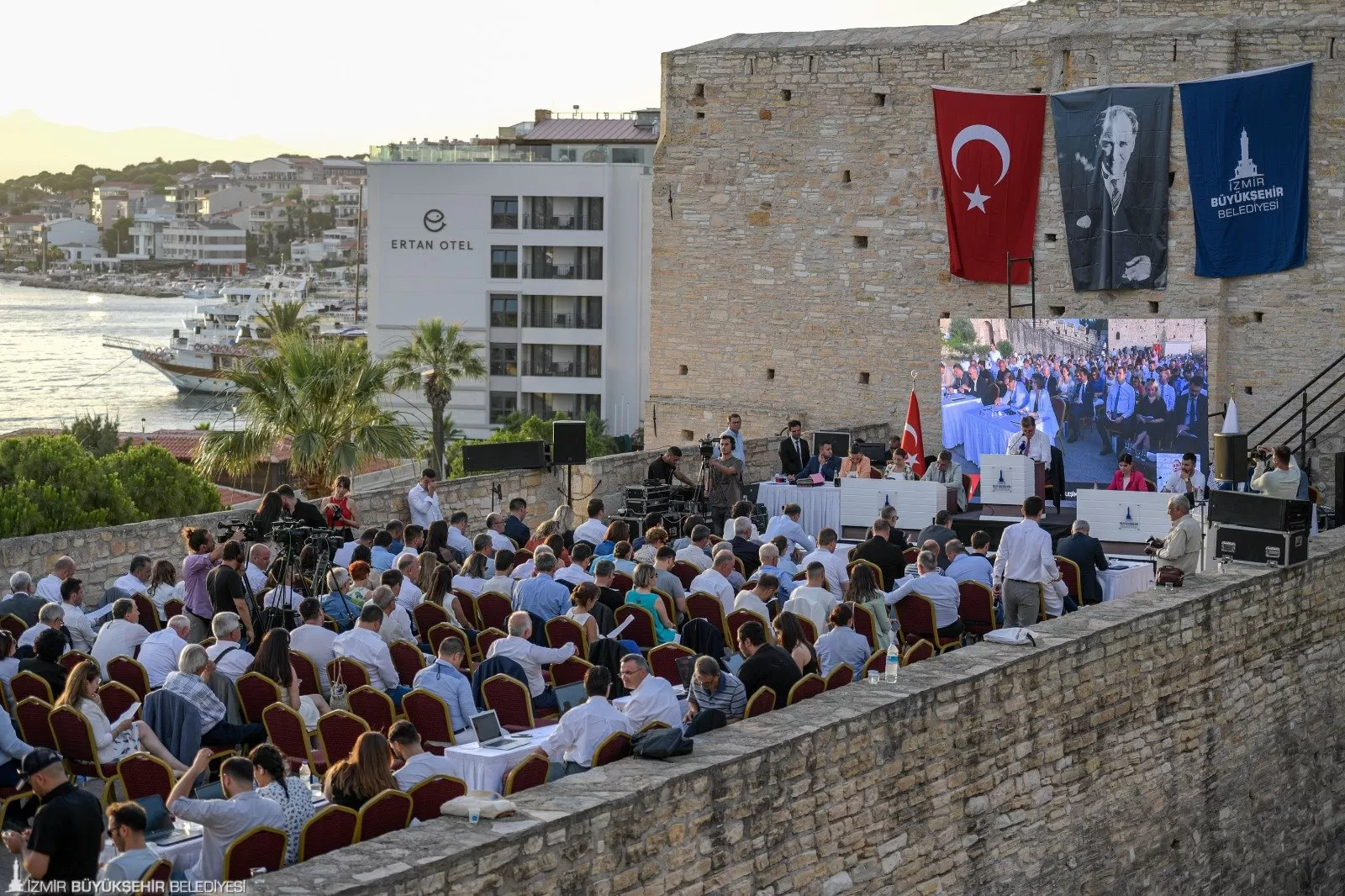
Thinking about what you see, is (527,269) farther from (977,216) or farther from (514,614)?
(514,614)

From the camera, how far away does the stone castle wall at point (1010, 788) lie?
7180mm

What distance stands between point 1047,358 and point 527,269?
48.1m

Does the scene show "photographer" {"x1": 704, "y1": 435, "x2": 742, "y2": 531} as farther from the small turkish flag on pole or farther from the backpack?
the backpack

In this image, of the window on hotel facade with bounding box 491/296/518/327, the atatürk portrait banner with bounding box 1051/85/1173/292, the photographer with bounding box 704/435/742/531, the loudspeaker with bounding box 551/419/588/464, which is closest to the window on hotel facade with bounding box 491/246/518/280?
the window on hotel facade with bounding box 491/296/518/327

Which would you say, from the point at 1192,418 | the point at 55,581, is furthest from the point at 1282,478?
the point at 55,581

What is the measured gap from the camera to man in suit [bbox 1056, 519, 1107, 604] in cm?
1281

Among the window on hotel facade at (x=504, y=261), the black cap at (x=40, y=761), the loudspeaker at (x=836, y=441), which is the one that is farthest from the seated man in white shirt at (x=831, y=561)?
Result: the window on hotel facade at (x=504, y=261)

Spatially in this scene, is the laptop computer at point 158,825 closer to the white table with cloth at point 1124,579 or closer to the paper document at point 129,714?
the paper document at point 129,714

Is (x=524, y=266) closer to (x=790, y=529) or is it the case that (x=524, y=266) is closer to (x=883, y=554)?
(x=790, y=529)

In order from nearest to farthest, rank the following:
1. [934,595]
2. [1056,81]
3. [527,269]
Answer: [934,595], [1056,81], [527,269]

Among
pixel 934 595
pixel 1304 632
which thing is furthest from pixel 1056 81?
pixel 934 595

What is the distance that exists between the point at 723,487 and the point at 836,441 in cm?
276

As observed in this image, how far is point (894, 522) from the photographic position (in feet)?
51.3

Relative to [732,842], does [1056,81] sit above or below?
above
